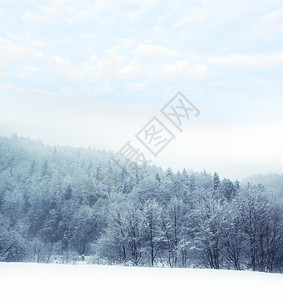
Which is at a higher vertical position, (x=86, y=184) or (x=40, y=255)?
(x=86, y=184)

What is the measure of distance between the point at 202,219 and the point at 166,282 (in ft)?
92.5

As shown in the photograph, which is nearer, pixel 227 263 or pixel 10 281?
pixel 10 281

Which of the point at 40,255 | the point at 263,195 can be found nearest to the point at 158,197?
the point at 40,255

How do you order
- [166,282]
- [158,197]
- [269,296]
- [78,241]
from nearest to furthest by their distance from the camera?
[269,296], [166,282], [78,241], [158,197]

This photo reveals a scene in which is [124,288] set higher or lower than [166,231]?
higher

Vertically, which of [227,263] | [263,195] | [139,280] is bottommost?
[227,263]

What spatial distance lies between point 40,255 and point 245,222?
5246cm

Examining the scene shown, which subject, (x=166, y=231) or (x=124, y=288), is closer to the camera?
(x=124, y=288)

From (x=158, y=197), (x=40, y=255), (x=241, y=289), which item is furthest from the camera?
(x=158, y=197)

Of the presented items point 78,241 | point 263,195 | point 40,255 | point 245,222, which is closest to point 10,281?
point 245,222

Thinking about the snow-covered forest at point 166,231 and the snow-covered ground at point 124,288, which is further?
the snow-covered forest at point 166,231

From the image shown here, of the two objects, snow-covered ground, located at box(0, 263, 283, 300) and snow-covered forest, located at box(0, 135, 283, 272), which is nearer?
snow-covered ground, located at box(0, 263, 283, 300)

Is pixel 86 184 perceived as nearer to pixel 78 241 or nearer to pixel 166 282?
pixel 78 241

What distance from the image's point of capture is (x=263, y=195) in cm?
3962
